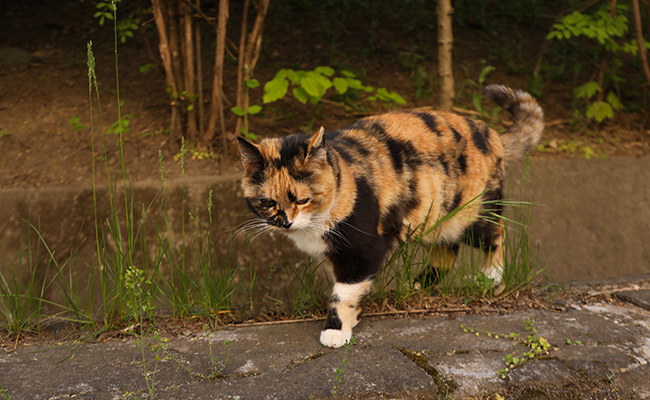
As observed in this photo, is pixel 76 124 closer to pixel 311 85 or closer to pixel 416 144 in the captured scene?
pixel 311 85

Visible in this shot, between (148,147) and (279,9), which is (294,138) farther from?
(279,9)

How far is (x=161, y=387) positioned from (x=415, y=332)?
45.4 inches

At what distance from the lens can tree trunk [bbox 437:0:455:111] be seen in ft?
12.7

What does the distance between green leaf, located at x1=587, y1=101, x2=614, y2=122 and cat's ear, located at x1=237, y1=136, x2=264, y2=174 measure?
3.77 meters

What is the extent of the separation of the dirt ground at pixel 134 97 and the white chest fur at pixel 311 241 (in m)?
1.78

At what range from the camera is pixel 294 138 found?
2402mm

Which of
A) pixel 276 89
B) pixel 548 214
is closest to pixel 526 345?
pixel 548 214

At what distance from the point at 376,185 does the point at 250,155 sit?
0.67 meters

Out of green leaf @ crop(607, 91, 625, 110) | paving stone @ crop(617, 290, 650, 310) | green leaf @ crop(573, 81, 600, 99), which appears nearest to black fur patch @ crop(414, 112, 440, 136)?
paving stone @ crop(617, 290, 650, 310)

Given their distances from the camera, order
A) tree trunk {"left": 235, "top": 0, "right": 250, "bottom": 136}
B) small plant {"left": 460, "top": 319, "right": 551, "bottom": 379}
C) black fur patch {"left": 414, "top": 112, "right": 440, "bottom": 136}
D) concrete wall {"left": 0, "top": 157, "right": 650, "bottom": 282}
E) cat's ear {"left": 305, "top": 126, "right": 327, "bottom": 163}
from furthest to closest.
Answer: tree trunk {"left": 235, "top": 0, "right": 250, "bottom": 136} < concrete wall {"left": 0, "top": 157, "right": 650, "bottom": 282} < black fur patch {"left": 414, "top": 112, "right": 440, "bottom": 136} < cat's ear {"left": 305, "top": 126, "right": 327, "bottom": 163} < small plant {"left": 460, "top": 319, "right": 551, "bottom": 379}

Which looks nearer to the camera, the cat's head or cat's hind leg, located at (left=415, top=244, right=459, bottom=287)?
the cat's head

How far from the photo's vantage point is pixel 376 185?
2.55 meters

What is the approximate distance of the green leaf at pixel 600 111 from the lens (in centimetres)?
472

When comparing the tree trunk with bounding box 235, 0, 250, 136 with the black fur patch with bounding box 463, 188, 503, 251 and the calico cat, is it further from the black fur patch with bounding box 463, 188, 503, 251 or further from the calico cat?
the black fur patch with bounding box 463, 188, 503, 251
